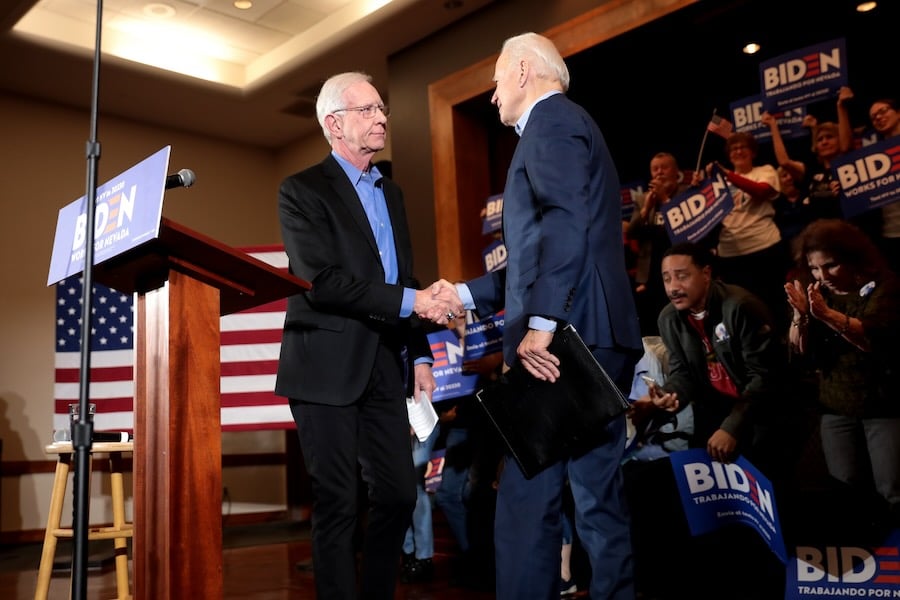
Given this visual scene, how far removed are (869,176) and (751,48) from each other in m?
0.97

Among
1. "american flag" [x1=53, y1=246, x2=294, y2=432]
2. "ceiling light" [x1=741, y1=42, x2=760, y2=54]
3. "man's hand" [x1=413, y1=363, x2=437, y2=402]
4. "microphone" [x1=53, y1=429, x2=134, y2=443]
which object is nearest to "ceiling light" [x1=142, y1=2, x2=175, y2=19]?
"american flag" [x1=53, y1=246, x2=294, y2=432]

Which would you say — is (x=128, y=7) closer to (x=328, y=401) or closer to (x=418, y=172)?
(x=418, y=172)

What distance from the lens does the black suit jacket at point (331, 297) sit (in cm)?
208

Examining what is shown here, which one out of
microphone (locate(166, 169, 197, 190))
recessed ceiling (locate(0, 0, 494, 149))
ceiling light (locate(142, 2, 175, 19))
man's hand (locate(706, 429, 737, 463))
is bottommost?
man's hand (locate(706, 429, 737, 463))

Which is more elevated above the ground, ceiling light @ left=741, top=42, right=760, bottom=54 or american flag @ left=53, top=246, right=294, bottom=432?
ceiling light @ left=741, top=42, right=760, bottom=54

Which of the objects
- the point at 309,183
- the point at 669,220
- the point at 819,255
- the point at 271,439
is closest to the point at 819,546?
the point at 819,255

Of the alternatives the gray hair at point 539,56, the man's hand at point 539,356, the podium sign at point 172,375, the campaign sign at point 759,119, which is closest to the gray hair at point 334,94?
the gray hair at point 539,56

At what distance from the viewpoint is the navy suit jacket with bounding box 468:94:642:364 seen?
1.81m

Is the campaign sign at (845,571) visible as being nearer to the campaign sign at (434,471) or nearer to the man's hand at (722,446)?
the man's hand at (722,446)

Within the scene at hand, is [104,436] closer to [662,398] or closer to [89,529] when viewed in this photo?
[89,529]

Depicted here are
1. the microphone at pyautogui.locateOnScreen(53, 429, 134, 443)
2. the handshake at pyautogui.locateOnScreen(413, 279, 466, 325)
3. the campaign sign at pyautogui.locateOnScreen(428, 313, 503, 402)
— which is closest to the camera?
the handshake at pyautogui.locateOnScreen(413, 279, 466, 325)

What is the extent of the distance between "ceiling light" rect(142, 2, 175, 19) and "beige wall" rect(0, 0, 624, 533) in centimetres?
155

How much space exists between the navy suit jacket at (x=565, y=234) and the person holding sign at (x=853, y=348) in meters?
1.72

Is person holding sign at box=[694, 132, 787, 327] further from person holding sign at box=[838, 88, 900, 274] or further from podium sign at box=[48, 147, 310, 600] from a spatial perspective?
podium sign at box=[48, 147, 310, 600]
